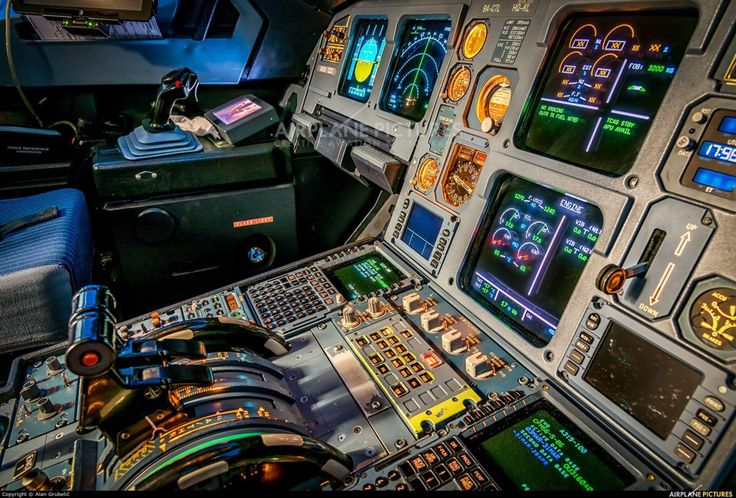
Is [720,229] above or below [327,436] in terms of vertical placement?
above

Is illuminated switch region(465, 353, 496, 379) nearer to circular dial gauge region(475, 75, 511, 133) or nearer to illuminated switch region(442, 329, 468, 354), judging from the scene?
illuminated switch region(442, 329, 468, 354)

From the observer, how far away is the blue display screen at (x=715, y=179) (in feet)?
3.16

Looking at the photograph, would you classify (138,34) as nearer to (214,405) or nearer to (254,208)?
(254,208)

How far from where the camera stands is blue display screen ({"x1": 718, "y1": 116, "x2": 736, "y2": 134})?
3.21 feet

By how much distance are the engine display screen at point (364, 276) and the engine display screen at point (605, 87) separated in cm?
77

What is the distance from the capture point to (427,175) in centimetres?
192

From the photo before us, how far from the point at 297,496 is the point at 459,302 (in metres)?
0.98

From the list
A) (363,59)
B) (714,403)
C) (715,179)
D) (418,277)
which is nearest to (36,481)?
(418,277)

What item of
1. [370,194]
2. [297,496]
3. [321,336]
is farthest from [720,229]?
[370,194]

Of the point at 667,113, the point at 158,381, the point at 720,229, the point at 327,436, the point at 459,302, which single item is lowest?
the point at 327,436

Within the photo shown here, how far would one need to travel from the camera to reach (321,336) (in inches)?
61.0

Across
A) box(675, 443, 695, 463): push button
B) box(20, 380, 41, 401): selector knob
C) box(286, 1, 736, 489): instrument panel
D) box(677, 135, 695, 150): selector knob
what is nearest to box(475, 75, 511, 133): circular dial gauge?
box(286, 1, 736, 489): instrument panel

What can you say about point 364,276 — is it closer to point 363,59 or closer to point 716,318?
point 716,318

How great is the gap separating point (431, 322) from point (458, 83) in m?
1.06
